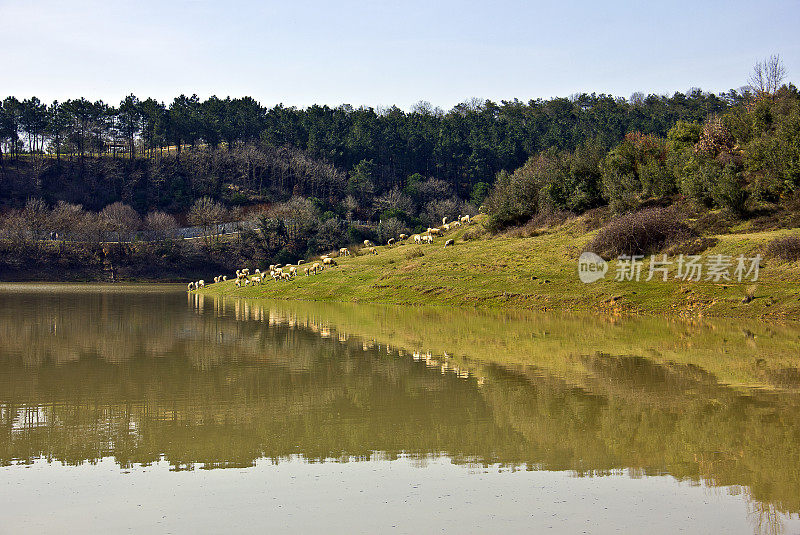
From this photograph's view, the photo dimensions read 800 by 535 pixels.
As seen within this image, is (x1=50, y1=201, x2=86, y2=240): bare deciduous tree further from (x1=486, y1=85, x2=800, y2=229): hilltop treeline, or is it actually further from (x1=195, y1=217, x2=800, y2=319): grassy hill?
(x1=486, y1=85, x2=800, y2=229): hilltop treeline

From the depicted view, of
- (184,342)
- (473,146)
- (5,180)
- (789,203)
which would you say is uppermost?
(473,146)

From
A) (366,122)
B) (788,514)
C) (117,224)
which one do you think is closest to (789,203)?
(788,514)

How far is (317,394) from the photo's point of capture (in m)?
17.4

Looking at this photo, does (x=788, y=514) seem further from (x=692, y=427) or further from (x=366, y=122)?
(x=366, y=122)

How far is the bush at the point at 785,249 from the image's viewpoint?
135ft

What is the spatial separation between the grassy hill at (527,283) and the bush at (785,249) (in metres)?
0.54

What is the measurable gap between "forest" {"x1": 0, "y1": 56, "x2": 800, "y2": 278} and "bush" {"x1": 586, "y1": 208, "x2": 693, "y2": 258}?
2157 cm

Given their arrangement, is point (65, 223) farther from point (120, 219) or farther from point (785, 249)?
point (785, 249)

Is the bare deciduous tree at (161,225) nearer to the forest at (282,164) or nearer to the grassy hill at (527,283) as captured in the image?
the forest at (282,164)

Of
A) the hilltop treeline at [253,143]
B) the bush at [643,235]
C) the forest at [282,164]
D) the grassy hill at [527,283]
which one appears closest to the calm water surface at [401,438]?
the grassy hill at [527,283]

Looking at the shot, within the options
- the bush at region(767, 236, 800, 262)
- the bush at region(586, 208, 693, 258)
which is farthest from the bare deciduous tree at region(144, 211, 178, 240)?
the bush at region(767, 236, 800, 262)

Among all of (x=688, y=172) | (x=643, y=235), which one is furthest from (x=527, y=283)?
(x=688, y=172)

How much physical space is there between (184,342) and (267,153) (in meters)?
128

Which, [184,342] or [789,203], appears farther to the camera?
[789,203]
